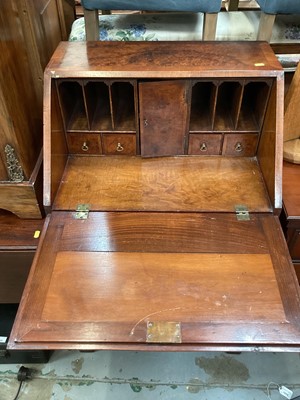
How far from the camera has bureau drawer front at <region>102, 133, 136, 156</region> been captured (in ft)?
3.55

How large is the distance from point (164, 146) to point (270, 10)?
24.7 inches

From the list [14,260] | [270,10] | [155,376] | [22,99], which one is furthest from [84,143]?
[155,376]

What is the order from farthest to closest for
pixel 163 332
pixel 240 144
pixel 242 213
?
pixel 240 144 → pixel 242 213 → pixel 163 332

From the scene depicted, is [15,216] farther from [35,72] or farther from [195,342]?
[195,342]

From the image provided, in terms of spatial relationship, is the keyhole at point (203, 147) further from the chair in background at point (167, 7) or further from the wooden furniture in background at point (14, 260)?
the wooden furniture in background at point (14, 260)

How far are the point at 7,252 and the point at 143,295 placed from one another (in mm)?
553

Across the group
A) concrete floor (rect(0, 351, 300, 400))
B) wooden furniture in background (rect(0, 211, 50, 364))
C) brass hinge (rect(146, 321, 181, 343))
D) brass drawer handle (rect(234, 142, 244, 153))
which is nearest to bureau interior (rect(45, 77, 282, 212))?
brass drawer handle (rect(234, 142, 244, 153))

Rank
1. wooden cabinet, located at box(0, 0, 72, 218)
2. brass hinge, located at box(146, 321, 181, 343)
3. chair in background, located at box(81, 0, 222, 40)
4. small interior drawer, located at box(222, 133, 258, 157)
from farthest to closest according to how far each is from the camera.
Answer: chair in background, located at box(81, 0, 222, 40) < small interior drawer, located at box(222, 133, 258, 157) < wooden cabinet, located at box(0, 0, 72, 218) < brass hinge, located at box(146, 321, 181, 343)

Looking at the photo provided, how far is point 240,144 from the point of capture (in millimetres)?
1093

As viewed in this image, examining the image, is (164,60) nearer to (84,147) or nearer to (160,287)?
(84,147)

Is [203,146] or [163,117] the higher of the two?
[163,117]

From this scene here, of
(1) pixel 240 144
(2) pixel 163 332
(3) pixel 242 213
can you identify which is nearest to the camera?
(2) pixel 163 332

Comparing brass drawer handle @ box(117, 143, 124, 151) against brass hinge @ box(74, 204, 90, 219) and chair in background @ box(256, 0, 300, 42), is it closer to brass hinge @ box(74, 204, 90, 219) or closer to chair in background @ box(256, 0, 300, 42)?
brass hinge @ box(74, 204, 90, 219)

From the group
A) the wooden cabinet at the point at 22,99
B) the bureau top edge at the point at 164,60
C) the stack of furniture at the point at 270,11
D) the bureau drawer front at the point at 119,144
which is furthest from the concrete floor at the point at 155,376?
the stack of furniture at the point at 270,11
